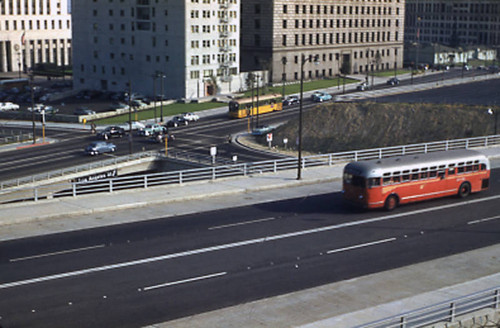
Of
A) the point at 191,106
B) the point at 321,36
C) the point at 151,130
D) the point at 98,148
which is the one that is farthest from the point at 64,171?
the point at 321,36

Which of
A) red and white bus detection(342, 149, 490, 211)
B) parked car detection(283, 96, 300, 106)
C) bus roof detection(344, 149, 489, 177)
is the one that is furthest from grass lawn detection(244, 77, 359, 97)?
bus roof detection(344, 149, 489, 177)

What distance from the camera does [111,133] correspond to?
291ft

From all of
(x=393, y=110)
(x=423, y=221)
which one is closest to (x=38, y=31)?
(x=393, y=110)

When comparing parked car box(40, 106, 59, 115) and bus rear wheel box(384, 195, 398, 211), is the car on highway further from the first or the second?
bus rear wheel box(384, 195, 398, 211)

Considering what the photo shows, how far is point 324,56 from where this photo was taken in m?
154

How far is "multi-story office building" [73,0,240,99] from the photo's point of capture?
123312mm

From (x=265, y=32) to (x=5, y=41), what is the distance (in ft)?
227

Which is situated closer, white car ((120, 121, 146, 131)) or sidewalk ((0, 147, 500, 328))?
sidewalk ((0, 147, 500, 328))

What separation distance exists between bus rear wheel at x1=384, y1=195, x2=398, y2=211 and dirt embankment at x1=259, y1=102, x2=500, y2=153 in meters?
50.3

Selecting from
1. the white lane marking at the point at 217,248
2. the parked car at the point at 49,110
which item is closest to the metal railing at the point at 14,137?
the parked car at the point at 49,110

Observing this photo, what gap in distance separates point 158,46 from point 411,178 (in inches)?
3594

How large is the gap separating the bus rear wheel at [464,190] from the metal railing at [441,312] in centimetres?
1867

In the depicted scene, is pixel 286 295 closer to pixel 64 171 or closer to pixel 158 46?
pixel 64 171

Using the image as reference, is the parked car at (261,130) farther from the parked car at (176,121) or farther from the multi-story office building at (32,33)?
the multi-story office building at (32,33)
